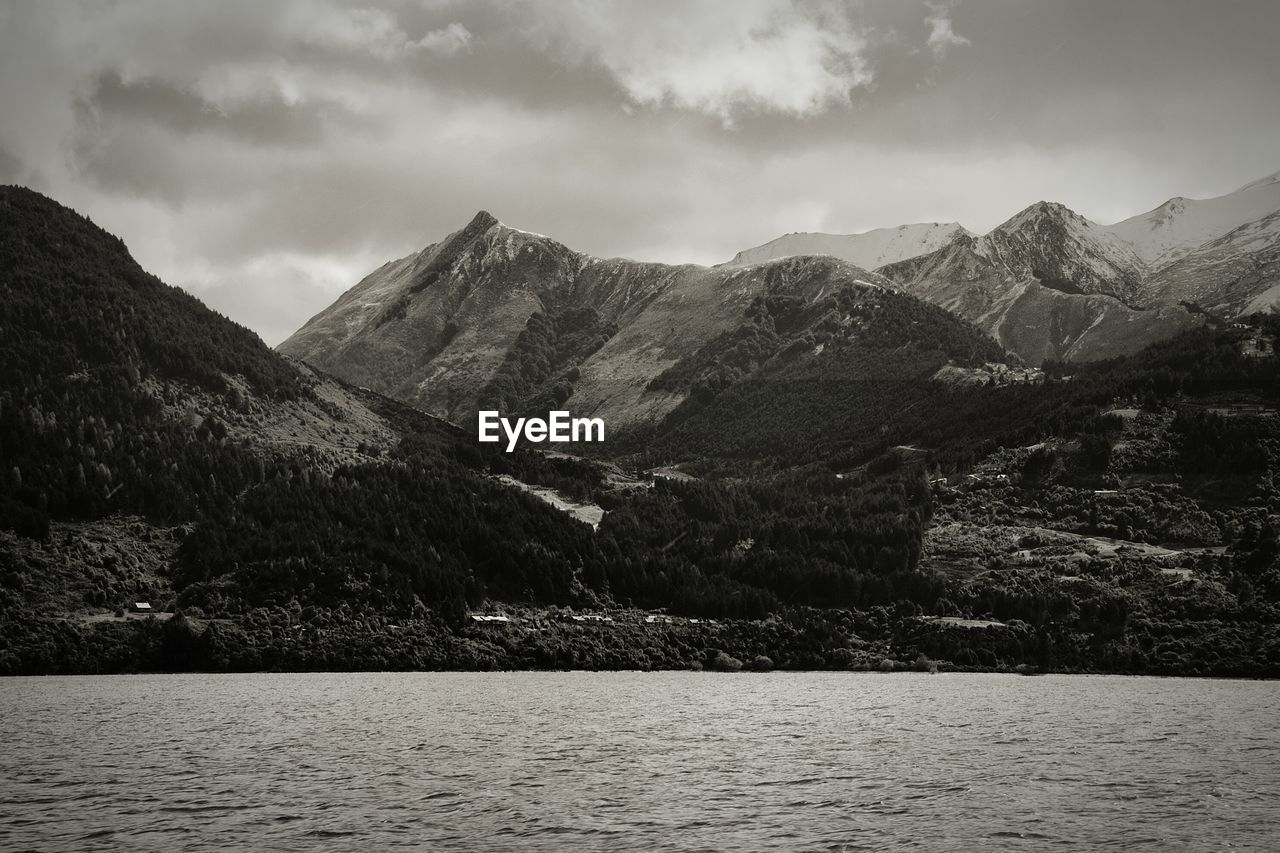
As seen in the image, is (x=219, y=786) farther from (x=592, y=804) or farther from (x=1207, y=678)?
(x=1207, y=678)

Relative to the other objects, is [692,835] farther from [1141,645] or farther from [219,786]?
[1141,645]

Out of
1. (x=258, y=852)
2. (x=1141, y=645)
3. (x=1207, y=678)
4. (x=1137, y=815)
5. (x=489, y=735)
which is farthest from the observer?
(x=1141, y=645)

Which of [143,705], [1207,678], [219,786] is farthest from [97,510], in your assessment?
[1207,678]

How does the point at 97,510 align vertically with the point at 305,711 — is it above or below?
above

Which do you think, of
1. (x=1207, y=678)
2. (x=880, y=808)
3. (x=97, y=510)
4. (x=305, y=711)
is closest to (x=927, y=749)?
(x=880, y=808)

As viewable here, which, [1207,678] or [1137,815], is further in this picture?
[1207,678]

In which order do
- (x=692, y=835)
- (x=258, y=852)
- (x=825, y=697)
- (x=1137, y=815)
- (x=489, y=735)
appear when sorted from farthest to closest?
1. (x=825, y=697)
2. (x=489, y=735)
3. (x=1137, y=815)
4. (x=692, y=835)
5. (x=258, y=852)
